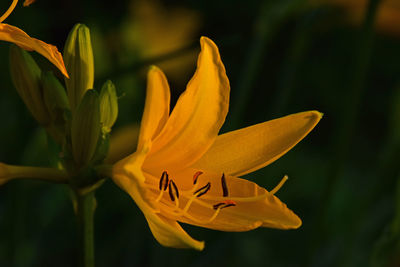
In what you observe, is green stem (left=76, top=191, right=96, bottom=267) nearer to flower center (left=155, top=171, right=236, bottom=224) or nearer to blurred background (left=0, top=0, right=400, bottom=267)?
flower center (left=155, top=171, right=236, bottom=224)

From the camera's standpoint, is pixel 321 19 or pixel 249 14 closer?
pixel 321 19

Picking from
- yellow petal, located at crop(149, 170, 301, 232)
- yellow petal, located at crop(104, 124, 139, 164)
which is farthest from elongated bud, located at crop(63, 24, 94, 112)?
yellow petal, located at crop(104, 124, 139, 164)

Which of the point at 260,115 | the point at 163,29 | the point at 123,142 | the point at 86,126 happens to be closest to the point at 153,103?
the point at 86,126

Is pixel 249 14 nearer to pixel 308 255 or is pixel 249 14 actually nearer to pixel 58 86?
pixel 308 255

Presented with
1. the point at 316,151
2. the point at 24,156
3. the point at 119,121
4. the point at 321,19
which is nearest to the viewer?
the point at 24,156

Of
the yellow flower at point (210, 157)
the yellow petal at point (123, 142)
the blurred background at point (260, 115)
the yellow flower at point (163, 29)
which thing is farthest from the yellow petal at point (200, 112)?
the yellow flower at point (163, 29)

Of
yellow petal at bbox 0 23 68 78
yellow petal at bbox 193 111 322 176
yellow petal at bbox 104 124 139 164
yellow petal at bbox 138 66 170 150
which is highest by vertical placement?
yellow petal at bbox 0 23 68 78

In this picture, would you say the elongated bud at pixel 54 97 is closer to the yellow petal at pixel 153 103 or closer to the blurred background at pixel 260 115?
the yellow petal at pixel 153 103

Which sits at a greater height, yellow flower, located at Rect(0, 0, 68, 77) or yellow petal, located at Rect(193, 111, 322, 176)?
yellow flower, located at Rect(0, 0, 68, 77)


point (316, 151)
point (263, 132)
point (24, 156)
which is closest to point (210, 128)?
point (263, 132)
